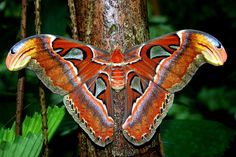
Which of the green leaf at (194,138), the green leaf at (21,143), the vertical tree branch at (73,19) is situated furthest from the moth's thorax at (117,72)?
the green leaf at (194,138)

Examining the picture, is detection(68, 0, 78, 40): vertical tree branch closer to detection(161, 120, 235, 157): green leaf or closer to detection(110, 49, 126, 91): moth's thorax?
detection(110, 49, 126, 91): moth's thorax

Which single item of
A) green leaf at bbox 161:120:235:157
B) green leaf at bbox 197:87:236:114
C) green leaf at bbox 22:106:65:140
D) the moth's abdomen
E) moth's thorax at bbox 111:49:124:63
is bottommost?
green leaf at bbox 197:87:236:114

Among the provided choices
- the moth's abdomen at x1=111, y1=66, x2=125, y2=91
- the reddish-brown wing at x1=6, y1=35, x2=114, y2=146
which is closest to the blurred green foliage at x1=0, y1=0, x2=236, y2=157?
the reddish-brown wing at x1=6, y1=35, x2=114, y2=146

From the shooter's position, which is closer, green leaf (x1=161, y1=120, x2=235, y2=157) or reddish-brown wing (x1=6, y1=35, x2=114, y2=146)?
reddish-brown wing (x1=6, y1=35, x2=114, y2=146)

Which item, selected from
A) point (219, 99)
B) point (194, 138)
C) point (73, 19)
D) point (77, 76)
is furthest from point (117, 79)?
point (219, 99)

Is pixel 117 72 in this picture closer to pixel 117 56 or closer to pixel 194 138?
pixel 117 56

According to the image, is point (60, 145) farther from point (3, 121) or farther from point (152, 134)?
point (152, 134)

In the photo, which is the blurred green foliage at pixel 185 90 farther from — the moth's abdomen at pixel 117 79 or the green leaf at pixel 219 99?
the moth's abdomen at pixel 117 79
